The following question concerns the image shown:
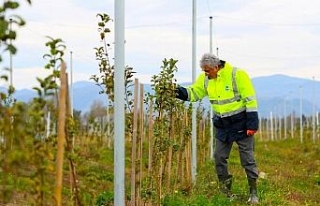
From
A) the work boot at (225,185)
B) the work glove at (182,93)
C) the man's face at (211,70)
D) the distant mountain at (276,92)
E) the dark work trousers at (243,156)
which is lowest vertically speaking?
the work boot at (225,185)

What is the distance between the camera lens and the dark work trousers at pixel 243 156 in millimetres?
9281

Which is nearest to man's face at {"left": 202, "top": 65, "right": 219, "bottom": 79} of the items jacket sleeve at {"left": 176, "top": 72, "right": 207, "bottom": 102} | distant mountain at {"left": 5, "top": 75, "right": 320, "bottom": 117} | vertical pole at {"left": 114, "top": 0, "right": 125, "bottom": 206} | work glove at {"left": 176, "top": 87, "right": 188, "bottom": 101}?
jacket sleeve at {"left": 176, "top": 72, "right": 207, "bottom": 102}

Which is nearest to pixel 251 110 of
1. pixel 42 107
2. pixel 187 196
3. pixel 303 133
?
pixel 187 196

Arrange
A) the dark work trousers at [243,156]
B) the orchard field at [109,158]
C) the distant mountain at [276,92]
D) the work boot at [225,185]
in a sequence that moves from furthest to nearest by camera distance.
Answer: the distant mountain at [276,92]
the work boot at [225,185]
the dark work trousers at [243,156]
the orchard field at [109,158]

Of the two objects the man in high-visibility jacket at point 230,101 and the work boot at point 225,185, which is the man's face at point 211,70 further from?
the work boot at point 225,185

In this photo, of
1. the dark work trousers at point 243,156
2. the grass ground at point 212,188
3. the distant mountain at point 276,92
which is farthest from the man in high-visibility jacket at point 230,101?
the distant mountain at point 276,92

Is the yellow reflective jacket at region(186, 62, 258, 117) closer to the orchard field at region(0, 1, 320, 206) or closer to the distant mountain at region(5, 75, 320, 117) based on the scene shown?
the orchard field at region(0, 1, 320, 206)

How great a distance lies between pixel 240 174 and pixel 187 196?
3.82 meters

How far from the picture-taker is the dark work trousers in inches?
365

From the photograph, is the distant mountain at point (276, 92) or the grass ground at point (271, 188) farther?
the distant mountain at point (276, 92)

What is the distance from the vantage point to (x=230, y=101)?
922 cm

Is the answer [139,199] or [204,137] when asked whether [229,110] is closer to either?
[139,199]

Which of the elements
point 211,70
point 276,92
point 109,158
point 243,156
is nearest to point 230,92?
point 211,70

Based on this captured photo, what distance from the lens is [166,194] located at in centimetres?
877
